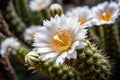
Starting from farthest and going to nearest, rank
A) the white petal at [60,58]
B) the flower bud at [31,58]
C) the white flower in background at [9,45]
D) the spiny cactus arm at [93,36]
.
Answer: the white flower in background at [9,45] → the spiny cactus arm at [93,36] → the flower bud at [31,58] → the white petal at [60,58]

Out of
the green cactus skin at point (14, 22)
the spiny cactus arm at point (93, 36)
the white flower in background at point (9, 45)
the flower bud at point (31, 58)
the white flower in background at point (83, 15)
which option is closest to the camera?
the flower bud at point (31, 58)

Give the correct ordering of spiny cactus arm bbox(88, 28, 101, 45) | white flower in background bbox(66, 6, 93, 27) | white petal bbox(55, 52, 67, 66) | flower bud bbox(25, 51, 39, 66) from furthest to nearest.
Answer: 1. spiny cactus arm bbox(88, 28, 101, 45)
2. white flower in background bbox(66, 6, 93, 27)
3. flower bud bbox(25, 51, 39, 66)
4. white petal bbox(55, 52, 67, 66)

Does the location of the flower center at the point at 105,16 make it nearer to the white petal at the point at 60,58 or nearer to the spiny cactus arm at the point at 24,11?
the white petal at the point at 60,58

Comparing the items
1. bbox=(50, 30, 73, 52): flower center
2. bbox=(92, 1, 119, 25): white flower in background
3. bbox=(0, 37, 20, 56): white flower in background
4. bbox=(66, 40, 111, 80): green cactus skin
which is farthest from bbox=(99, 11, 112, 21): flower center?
bbox=(0, 37, 20, 56): white flower in background

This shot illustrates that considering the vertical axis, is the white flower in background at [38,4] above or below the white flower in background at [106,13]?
above

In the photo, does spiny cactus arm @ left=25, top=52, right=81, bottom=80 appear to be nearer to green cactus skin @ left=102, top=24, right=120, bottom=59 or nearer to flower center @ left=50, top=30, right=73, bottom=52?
flower center @ left=50, top=30, right=73, bottom=52

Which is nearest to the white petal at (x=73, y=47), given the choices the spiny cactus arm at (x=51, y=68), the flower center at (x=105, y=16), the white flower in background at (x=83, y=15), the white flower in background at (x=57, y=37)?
the white flower in background at (x=57, y=37)

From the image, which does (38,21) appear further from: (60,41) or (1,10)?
(60,41)
